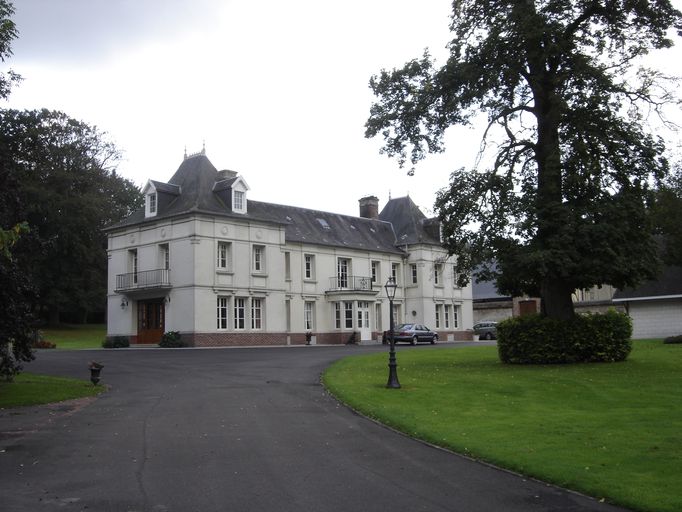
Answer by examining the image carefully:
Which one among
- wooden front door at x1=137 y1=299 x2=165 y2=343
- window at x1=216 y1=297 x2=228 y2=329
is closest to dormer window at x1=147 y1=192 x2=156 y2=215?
wooden front door at x1=137 y1=299 x2=165 y2=343

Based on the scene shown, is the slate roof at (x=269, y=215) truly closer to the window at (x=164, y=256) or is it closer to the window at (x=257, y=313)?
the window at (x=164, y=256)

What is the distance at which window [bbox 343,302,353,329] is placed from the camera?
48469 millimetres

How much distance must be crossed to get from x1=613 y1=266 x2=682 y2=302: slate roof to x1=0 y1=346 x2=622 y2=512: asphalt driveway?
29856 millimetres

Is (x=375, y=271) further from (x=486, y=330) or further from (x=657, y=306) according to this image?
(x=657, y=306)

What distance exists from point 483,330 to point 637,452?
49.6 meters

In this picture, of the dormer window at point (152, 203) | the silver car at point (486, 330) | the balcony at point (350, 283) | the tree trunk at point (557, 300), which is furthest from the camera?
the silver car at point (486, 330)

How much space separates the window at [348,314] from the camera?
48.5m

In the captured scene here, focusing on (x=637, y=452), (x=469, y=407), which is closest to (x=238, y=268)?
(x=469, y=407)

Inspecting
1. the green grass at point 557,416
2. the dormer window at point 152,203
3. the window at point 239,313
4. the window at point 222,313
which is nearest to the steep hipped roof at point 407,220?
the window at point 239,313

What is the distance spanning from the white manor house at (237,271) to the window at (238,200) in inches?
2.6

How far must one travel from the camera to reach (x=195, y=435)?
10.5m

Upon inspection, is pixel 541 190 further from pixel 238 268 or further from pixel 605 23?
pixel 238 268

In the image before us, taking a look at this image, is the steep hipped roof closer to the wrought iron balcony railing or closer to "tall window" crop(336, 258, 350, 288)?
the wrought iron balcony railing

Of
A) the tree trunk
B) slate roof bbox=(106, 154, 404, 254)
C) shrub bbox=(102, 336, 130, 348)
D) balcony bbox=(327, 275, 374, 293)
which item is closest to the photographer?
the tree trunk
